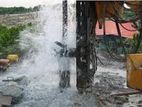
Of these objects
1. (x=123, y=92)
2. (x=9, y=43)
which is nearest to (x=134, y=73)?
(x=123, y=92)

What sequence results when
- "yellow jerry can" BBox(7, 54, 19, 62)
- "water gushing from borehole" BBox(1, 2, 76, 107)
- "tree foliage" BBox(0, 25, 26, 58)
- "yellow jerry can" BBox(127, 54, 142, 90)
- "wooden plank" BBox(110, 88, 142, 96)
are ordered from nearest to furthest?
1. "yellow jerry can" BBox(127, 54, 142, 90)
2. "water gushing from borehole" BBox(1, 2, 76, 107)
3. "wooden plank" BBox(110, 88, 142, 96)
4. "yellow jerry can" BBox(7, 54, 19, 62)
5. "tree foliage" BBox(0, 25, 26, 58)

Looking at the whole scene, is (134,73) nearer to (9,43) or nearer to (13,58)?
(13,58)

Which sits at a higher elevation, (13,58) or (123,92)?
(13,58)

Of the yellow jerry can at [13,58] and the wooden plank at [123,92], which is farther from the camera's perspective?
the yellow jerry can at [13,58]

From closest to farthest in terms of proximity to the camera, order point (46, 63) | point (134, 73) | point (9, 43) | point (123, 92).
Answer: point (134, 73) → point (123, 92) → point (46, 63) → point (9, 43)

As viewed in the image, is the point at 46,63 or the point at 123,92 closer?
the point at 123,92

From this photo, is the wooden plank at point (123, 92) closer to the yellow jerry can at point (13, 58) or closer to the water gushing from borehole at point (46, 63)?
the water gushing from borehole at point (46, 63)

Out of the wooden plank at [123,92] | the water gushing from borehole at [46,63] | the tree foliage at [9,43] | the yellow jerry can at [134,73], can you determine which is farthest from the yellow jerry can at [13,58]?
the yellow jerry can at [134,73]

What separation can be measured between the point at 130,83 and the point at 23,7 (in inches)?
1024

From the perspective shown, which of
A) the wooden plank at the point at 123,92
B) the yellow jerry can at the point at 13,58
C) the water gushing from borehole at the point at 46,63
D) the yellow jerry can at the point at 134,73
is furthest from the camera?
the yellow jerry can at the point at 13,58

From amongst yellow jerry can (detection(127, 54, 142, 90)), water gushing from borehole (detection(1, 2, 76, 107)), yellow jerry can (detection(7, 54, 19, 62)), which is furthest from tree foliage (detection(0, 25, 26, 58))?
yellow jerry can (detection(127, 54, 142, 90))

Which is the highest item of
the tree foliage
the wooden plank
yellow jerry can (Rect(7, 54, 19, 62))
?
the tree foliage

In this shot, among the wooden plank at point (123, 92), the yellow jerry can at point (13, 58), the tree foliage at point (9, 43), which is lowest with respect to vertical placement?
the wooden plank at point (123, 92)

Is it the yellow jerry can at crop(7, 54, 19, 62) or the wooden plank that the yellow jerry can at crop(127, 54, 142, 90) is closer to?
the wooden plank
